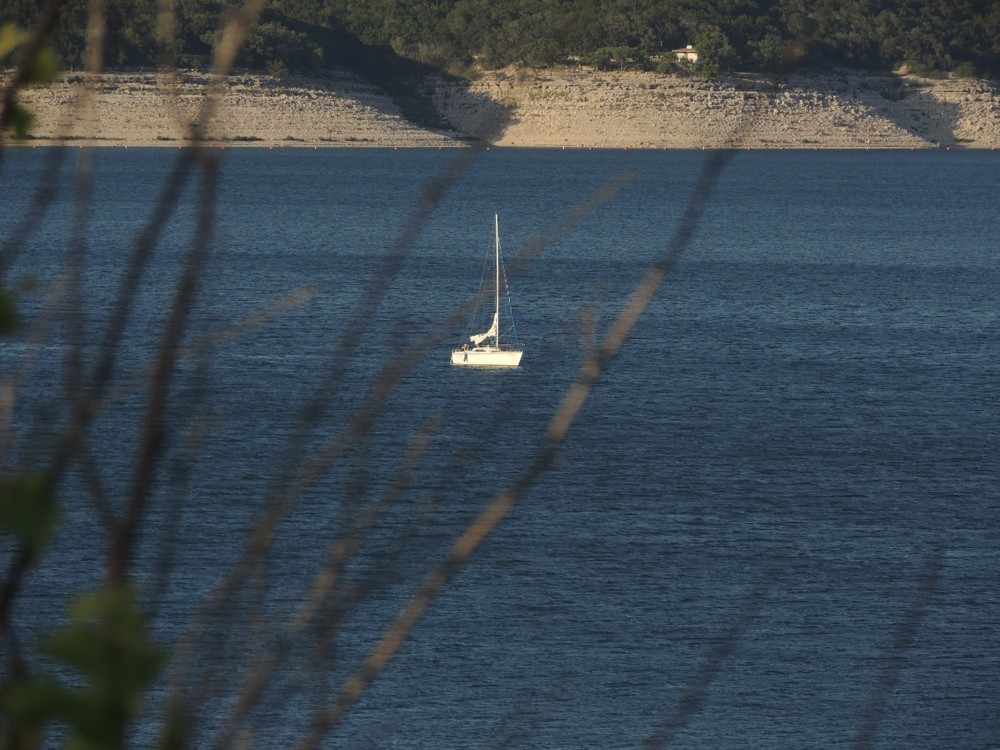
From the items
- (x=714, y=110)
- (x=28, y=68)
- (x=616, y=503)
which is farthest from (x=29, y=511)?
(x=714, y=110)

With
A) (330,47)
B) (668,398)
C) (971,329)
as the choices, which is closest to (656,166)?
(330,47)

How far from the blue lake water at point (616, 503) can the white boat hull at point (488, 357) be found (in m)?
0.56

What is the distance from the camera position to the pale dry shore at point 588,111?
164375 millimetres

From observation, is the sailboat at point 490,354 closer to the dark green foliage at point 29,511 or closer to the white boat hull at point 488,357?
the white boat hull at point 488,357

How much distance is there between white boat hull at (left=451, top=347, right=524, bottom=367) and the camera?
5712 centimetres

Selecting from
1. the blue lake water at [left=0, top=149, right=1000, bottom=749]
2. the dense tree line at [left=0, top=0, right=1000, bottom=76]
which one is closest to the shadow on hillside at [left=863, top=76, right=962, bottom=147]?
the dense tree line at [left=0, top=0, right=1000, bottom=76]

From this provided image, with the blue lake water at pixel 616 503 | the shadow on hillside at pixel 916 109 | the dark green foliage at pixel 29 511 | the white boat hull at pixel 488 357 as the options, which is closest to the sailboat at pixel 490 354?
the white boat hull at pixel 488 357

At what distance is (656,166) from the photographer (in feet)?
586

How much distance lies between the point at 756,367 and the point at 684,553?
23.3m

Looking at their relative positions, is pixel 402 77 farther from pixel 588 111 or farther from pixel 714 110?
pixel 714 110

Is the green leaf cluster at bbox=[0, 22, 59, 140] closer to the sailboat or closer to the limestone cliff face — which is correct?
the sailboat

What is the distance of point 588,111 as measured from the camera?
170 m

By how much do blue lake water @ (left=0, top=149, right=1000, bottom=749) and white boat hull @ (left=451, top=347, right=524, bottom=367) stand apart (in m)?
0.56

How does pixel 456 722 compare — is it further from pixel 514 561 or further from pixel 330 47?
pixel 330 47
